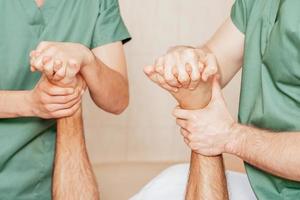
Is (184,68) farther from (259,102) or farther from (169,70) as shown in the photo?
(259,102)

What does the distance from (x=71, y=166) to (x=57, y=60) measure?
26cm

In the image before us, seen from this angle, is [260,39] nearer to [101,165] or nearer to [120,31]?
[120,31]

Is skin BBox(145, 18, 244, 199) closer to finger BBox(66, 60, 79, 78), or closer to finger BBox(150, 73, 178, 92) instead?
finger BBox(150, 73, 178, 92)

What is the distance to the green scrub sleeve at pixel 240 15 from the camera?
1339 mm

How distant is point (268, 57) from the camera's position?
1.22m

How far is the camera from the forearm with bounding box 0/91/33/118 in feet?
3.87

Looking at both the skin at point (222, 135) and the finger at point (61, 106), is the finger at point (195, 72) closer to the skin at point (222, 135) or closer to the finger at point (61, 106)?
the skin at point (222, 135)

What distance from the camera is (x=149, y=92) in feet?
7.29

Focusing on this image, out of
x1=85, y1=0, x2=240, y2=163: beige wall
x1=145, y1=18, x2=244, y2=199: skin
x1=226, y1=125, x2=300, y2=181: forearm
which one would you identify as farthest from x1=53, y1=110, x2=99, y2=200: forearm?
x1=85, y1=0, x2=240, y2=163: beige wall

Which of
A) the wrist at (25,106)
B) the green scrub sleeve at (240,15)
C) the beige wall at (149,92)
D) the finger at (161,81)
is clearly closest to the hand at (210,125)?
the finger at (161,81)

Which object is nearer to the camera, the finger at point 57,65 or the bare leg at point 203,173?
the finger at point 57,65

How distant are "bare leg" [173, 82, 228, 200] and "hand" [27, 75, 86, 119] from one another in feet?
0.70

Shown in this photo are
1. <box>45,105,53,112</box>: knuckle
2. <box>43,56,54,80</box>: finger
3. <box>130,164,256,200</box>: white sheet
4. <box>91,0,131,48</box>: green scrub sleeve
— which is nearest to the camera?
<box>43,56,54,80</box>: finger

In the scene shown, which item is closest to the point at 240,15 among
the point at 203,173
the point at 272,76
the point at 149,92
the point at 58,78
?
the point at 272,76
